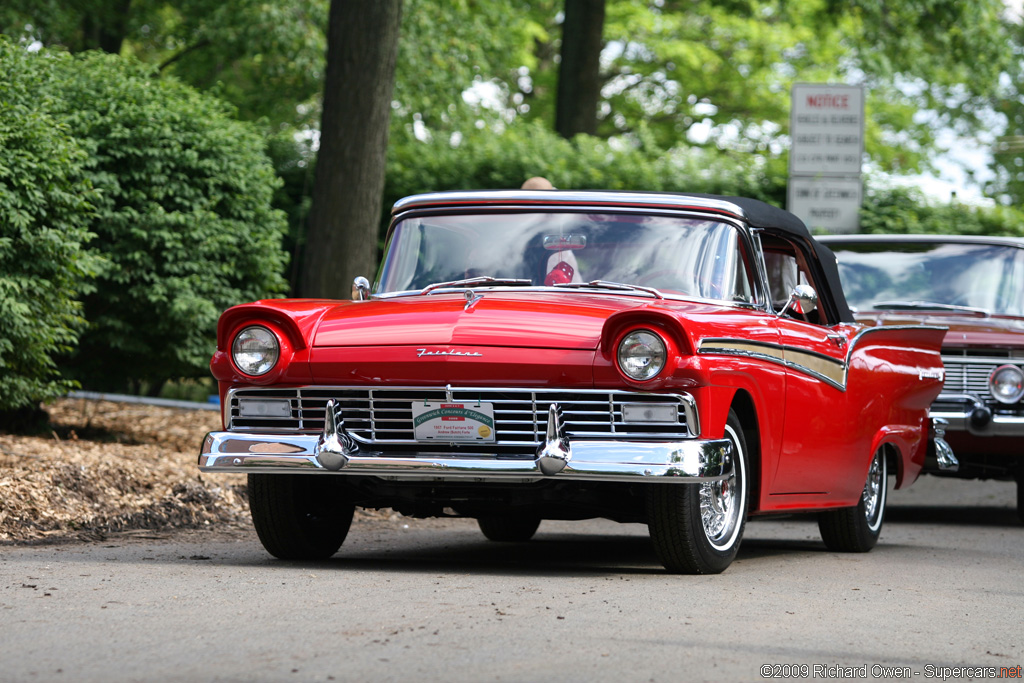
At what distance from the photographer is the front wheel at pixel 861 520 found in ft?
28.0

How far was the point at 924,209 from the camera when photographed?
16.8m

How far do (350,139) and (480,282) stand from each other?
19.1 ft

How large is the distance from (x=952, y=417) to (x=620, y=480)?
5381 millimetres

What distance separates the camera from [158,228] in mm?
11742

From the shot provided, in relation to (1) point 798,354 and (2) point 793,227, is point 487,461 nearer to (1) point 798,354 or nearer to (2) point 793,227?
(1) point 798,354

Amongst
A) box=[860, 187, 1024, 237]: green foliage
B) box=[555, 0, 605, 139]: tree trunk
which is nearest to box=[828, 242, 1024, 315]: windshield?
box=[860, 187, 1024, 237]: green foliage

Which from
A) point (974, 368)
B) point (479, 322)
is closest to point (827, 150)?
point (974, 368)

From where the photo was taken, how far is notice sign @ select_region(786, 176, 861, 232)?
586 inches

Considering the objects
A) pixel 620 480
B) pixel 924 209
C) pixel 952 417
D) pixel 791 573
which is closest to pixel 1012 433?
pixel 952 417

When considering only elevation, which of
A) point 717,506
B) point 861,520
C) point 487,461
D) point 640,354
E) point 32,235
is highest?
point 32,235

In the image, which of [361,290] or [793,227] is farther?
[793,227]

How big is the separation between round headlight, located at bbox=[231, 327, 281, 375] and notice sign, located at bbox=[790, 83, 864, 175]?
933cm

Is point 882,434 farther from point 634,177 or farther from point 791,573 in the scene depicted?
point 634,177

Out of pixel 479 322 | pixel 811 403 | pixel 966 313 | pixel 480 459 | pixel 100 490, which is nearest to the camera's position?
pixel 480 459
